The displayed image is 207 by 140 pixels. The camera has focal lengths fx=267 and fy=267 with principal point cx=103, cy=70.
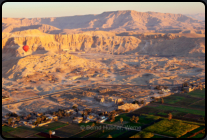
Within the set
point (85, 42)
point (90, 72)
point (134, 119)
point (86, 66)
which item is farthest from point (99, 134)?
point (85, 42)

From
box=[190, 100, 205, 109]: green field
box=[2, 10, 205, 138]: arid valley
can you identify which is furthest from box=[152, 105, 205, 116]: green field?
box=[2, 10, 205, 138]: arid valley

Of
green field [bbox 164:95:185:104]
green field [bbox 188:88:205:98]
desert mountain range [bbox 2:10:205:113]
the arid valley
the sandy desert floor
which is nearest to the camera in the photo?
green field [bbox 164:95:185:104]

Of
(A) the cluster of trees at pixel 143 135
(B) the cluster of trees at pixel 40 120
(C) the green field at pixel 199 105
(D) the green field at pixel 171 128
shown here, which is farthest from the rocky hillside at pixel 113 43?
(A) the cluster of trees at pixel 143 135

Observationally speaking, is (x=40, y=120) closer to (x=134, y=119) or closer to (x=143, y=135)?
(x=134, y=119)

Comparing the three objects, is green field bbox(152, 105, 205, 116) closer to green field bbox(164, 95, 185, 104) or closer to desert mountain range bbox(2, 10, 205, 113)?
green field bbox(164, 95, 185, 104)

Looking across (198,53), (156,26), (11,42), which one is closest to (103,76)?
(11,42)

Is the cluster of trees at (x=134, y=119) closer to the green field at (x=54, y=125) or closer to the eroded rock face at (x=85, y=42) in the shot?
→ the green field at (x=54, y=125)

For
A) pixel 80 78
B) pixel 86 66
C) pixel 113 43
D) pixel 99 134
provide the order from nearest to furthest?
pixel 99 134
pixel 80 78
pixel 86 66
pixel 113 43

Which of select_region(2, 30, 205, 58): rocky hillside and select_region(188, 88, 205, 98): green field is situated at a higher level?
select_region(2, 30, 205, 58): rocky hillside

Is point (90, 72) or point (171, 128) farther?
point (90, 72)
